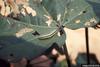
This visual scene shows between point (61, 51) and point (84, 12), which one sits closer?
point (84, 12)

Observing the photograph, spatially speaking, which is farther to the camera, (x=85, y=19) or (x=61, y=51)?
(x=61, y=51)

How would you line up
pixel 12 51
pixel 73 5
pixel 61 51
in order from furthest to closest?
1. pixel 61 51
2. pixel 73 5
3. pixel 12 51

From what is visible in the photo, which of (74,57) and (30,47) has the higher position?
(30,47)

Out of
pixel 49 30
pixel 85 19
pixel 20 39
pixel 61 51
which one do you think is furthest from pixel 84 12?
pixel 61 51

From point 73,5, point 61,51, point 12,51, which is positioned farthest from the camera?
point 61,51

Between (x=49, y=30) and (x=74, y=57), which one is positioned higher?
(x=49, y=30)

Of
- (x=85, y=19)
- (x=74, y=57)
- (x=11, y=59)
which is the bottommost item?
(x=74, y=57)

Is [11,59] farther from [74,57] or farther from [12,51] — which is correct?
[74,57]

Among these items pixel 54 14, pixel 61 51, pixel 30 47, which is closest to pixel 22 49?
pixel 30 47

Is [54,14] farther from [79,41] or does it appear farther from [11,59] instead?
[79,41]
